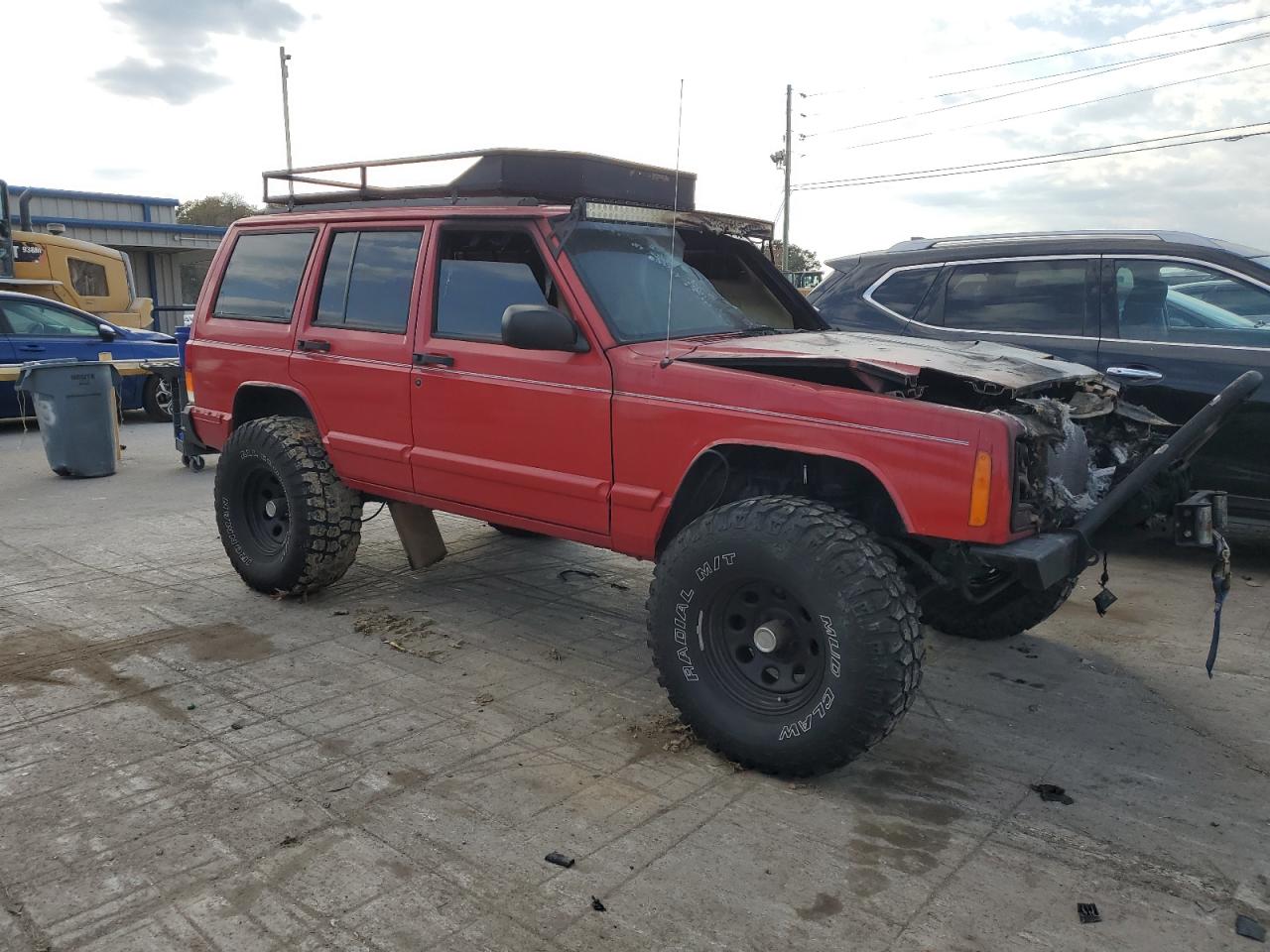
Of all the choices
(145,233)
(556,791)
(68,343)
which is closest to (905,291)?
(556,791)

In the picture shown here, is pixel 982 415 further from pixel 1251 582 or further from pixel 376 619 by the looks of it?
pixel 1251 582

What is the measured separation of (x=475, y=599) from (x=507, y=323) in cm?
209

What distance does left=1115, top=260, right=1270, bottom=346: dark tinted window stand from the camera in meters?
5.57

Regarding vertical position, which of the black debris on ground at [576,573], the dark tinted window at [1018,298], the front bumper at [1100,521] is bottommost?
the black debris on ground at [576,573]

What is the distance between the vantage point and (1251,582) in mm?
5672

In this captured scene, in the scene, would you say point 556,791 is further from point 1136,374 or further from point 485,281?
point 1136,374

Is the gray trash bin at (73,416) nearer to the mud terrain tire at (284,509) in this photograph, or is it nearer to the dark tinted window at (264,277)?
the dark tinted window at (264,277)

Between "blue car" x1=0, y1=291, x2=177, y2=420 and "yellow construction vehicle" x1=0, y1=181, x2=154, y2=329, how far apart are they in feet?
13.9

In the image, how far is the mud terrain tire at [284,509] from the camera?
196 inches

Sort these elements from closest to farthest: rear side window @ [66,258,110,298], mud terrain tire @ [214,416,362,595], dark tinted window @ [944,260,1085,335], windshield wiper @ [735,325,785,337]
Answer: windshield wiper @ [735,325,785,337]
mud terrain tire @ [214,416,362,595]
dark tinted window @ [944,260,1085,335]
rear side window @ [66,258,110,298]

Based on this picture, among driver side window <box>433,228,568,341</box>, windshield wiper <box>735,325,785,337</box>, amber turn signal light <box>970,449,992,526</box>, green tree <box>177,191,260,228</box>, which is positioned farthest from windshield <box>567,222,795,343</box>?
green tree <box>177,191,260,228</box>

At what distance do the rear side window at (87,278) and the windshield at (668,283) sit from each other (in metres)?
15.7

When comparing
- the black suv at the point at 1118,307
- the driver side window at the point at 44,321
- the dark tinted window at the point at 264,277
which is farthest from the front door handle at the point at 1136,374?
the driver side window at the point at 44,321

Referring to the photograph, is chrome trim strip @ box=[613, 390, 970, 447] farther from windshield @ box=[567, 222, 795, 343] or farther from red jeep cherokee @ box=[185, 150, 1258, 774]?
windshield @ box=[567, 222, 795, 343]
